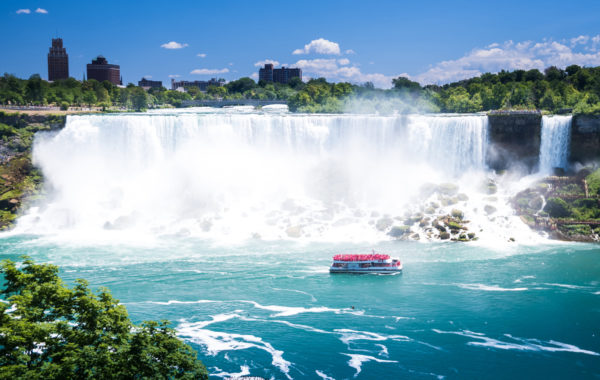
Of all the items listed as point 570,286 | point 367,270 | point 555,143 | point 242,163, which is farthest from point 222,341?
point 555,143

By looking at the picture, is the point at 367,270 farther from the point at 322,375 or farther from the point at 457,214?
the point at 457,214

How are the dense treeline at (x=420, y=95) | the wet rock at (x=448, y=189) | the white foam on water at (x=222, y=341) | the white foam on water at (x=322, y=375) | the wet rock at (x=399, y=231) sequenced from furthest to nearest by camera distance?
the dense treeline at (x=420, y=95) → the wet rock at (x=448, y=189) → the wet rock at (x=399, y=231) → the white foam on water at (x=222, y=341) → the white foam on water at (x=322, y=375)

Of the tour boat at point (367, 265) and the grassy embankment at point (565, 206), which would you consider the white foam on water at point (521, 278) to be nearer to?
the tour boat at point (367, 265)

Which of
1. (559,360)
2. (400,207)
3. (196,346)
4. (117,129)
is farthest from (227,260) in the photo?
(117,129)

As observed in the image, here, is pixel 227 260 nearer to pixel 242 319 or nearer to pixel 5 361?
pixel 242 319

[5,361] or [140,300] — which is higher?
[5,361]

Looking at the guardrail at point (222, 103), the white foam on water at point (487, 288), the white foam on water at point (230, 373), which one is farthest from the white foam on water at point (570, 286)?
the guardrail at point (222, 103)
